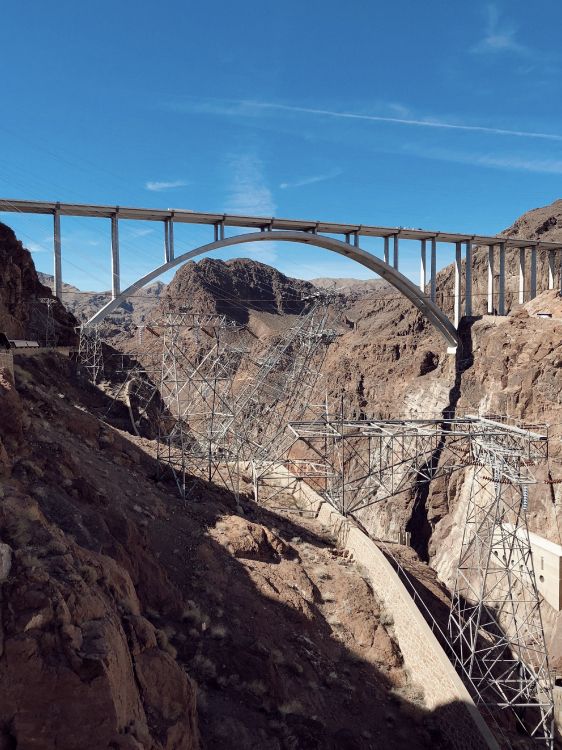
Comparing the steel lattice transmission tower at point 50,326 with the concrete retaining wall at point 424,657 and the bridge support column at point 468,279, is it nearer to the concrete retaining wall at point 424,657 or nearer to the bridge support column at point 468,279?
the concrete retaining wall at point 424,657

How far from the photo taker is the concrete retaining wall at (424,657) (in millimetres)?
8383

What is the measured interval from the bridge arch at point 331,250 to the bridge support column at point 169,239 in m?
0.24

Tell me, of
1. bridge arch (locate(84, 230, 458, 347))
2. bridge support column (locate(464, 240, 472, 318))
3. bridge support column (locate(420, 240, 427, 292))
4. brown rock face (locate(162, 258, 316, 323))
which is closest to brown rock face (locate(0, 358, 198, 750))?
bridge arch (locate(84, 230, 458, 347))

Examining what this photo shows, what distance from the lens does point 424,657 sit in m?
9.70

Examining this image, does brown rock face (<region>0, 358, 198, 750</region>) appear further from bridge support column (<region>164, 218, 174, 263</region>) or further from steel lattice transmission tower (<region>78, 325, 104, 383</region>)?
steel lattice transmission tower (<region>78, 325, 104, 383</region>)

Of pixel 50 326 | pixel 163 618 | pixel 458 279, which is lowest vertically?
pixel 163 618

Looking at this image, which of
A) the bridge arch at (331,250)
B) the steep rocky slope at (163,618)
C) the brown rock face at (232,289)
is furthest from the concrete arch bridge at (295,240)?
the brown rock face at (232,289)

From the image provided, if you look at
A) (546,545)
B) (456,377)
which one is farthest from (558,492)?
(456,377)

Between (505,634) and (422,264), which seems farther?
(422,264)

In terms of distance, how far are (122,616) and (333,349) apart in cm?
3997

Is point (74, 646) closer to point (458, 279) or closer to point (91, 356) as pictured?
point (91, 356)

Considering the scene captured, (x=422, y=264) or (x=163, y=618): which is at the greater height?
(x=422, y=264)

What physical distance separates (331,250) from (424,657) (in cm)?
2069

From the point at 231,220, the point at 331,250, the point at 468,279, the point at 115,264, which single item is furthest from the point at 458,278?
the point at 115,264
